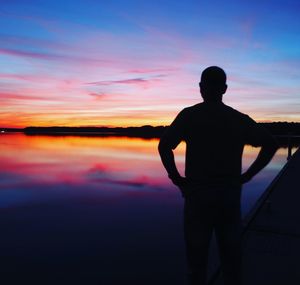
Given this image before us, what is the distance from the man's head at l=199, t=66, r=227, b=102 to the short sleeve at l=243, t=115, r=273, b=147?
0.97ft

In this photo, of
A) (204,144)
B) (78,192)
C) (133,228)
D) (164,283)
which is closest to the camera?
(204,144)

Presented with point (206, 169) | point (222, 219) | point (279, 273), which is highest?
point (206, 169)

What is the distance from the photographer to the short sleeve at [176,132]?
2.57m

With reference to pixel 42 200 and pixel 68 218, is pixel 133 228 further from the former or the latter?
pixel 42 200

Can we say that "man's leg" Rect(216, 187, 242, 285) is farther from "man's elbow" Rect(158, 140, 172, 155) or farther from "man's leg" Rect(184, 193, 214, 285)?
"man's elbow" Rect(158, 140, 172, 155)

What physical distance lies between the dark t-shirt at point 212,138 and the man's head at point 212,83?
83 millimetres

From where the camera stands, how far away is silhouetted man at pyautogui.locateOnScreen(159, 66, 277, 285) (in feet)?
8.30

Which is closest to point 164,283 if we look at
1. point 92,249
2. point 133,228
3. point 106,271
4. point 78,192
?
point 106,271

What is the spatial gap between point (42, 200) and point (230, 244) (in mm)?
12542

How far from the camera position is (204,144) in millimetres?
2521

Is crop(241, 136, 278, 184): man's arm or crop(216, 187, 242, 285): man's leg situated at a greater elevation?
crop(241, 136, 278, 184): man's arm

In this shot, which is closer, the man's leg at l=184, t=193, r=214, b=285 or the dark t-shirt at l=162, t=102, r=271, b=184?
the dark t-shirt at l=162, t=102, r=271, b=184

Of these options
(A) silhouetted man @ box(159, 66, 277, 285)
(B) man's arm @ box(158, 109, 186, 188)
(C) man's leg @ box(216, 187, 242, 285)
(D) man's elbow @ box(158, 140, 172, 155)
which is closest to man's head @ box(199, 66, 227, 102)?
(A) silhouetted man @ box(159, 66, 277, 285)

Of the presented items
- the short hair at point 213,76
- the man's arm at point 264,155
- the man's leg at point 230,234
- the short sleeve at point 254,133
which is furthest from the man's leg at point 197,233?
the short hair at point 213,76
